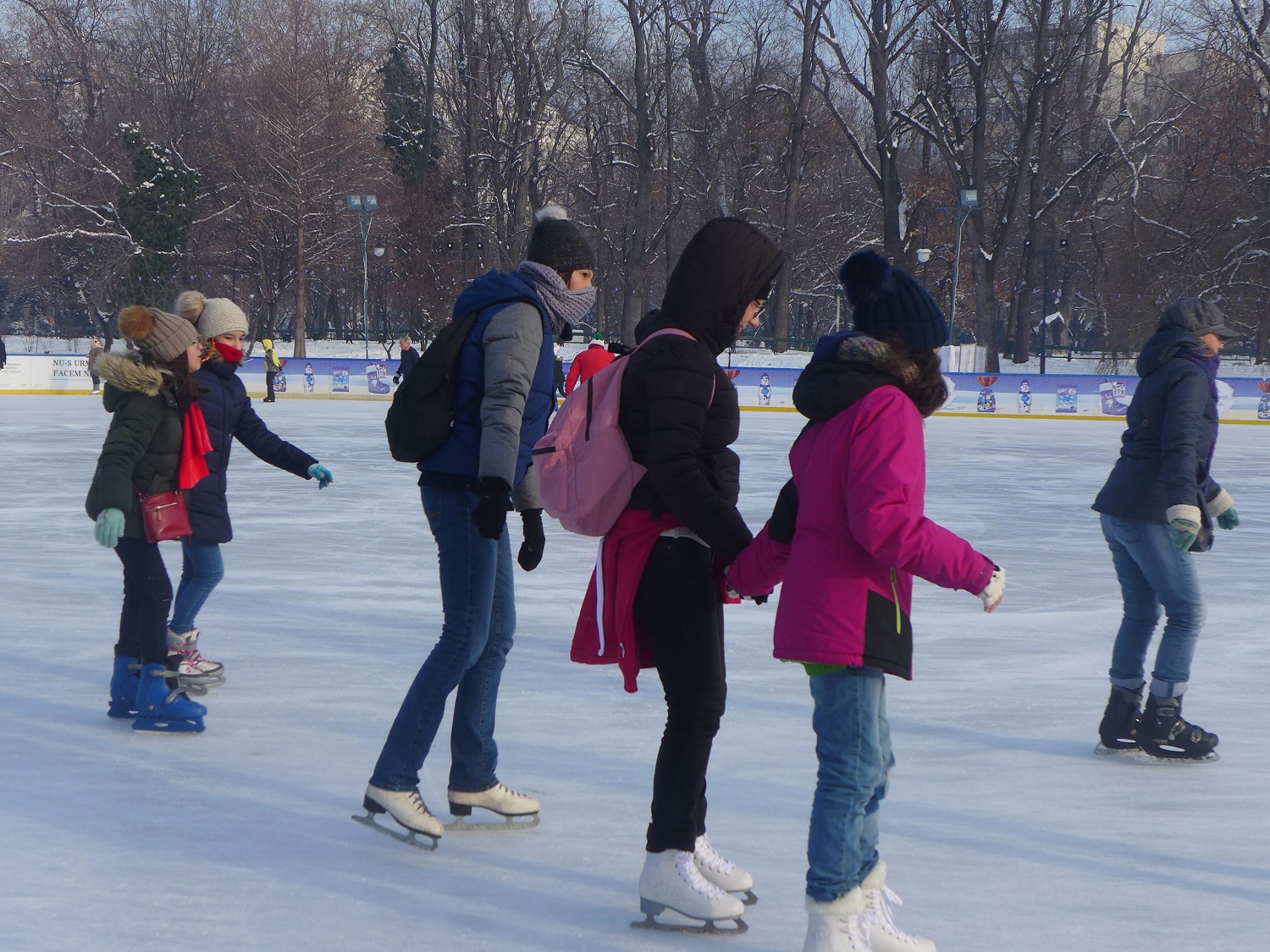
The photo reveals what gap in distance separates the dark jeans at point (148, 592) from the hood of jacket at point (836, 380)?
2.47 meters

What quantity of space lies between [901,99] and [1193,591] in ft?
120

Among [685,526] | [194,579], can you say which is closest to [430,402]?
[685,526]

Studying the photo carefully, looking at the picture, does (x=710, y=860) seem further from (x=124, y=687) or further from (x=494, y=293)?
(x=124, y=687)

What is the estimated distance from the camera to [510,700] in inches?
188

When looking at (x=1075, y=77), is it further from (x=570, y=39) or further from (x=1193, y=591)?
(x=1193, y=591)

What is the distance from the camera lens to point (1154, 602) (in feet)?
14.4

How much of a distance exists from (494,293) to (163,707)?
1934mm

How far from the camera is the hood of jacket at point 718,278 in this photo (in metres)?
2.74

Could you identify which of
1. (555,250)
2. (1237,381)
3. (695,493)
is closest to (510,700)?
(555,250)

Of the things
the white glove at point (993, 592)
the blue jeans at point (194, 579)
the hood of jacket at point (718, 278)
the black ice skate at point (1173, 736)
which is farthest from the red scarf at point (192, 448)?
the black ice skate at point (1173, 736)

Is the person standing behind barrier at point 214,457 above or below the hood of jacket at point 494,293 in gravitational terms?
below

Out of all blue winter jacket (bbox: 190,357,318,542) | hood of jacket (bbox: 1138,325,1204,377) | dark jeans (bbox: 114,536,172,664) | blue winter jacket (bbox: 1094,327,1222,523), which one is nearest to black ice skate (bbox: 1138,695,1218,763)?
blue winter jacket (bbox: 1094,327,1222,523)

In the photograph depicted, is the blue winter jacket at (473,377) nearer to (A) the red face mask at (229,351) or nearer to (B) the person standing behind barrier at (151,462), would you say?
(B) the person standing behind barrier at (151,462)

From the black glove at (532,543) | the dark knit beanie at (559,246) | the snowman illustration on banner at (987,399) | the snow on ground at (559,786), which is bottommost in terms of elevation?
the snow on ground at (559,786)
